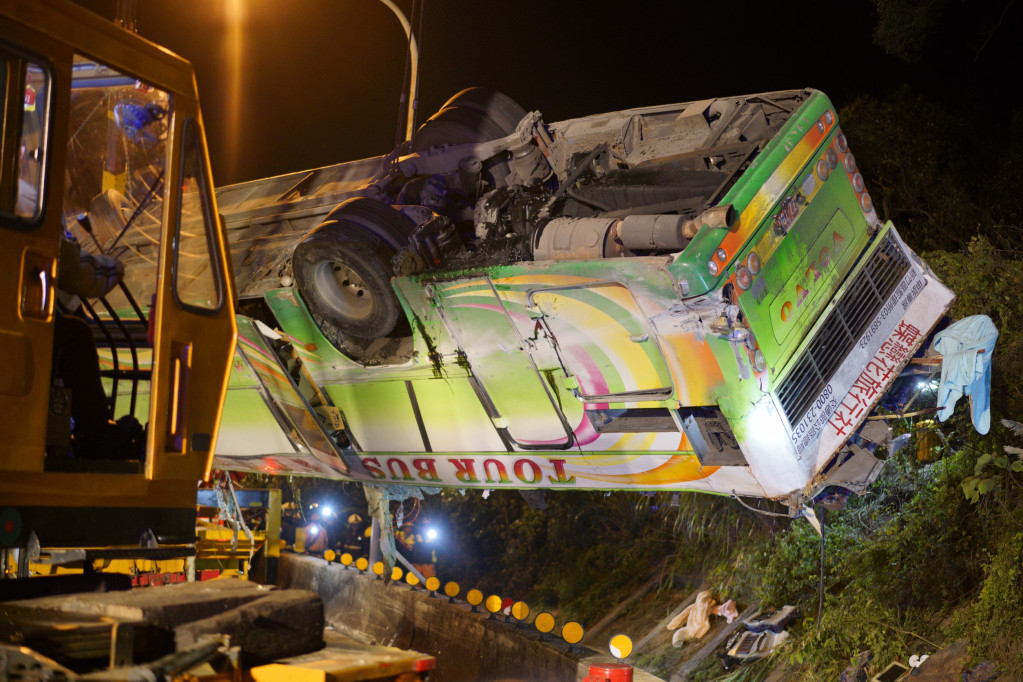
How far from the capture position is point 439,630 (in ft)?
27.8

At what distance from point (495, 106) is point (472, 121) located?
0.28 m

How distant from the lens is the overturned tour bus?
559 centimetres

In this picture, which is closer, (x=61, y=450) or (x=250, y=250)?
(x=61, y=450)

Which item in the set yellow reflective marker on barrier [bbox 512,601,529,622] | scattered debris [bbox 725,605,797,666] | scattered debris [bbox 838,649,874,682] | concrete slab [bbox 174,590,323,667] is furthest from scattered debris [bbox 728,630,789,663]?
concrete slab [bbox 174,590,323,667]

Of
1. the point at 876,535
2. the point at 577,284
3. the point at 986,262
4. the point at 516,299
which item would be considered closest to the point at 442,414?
the point at 516,299

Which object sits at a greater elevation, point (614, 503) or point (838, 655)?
point (614, 503)

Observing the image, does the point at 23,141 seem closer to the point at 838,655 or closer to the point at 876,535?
the point at 838,655

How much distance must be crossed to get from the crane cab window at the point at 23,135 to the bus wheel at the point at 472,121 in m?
4.51

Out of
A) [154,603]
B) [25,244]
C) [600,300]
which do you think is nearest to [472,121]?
[600,300]

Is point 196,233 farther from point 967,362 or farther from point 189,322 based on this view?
point 967,362

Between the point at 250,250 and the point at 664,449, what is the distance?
12.9 ft

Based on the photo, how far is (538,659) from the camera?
295 inches

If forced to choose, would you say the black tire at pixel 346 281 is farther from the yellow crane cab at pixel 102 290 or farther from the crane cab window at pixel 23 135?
the crane cab window at pixel 23 135

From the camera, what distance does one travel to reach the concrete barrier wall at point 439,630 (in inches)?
293
